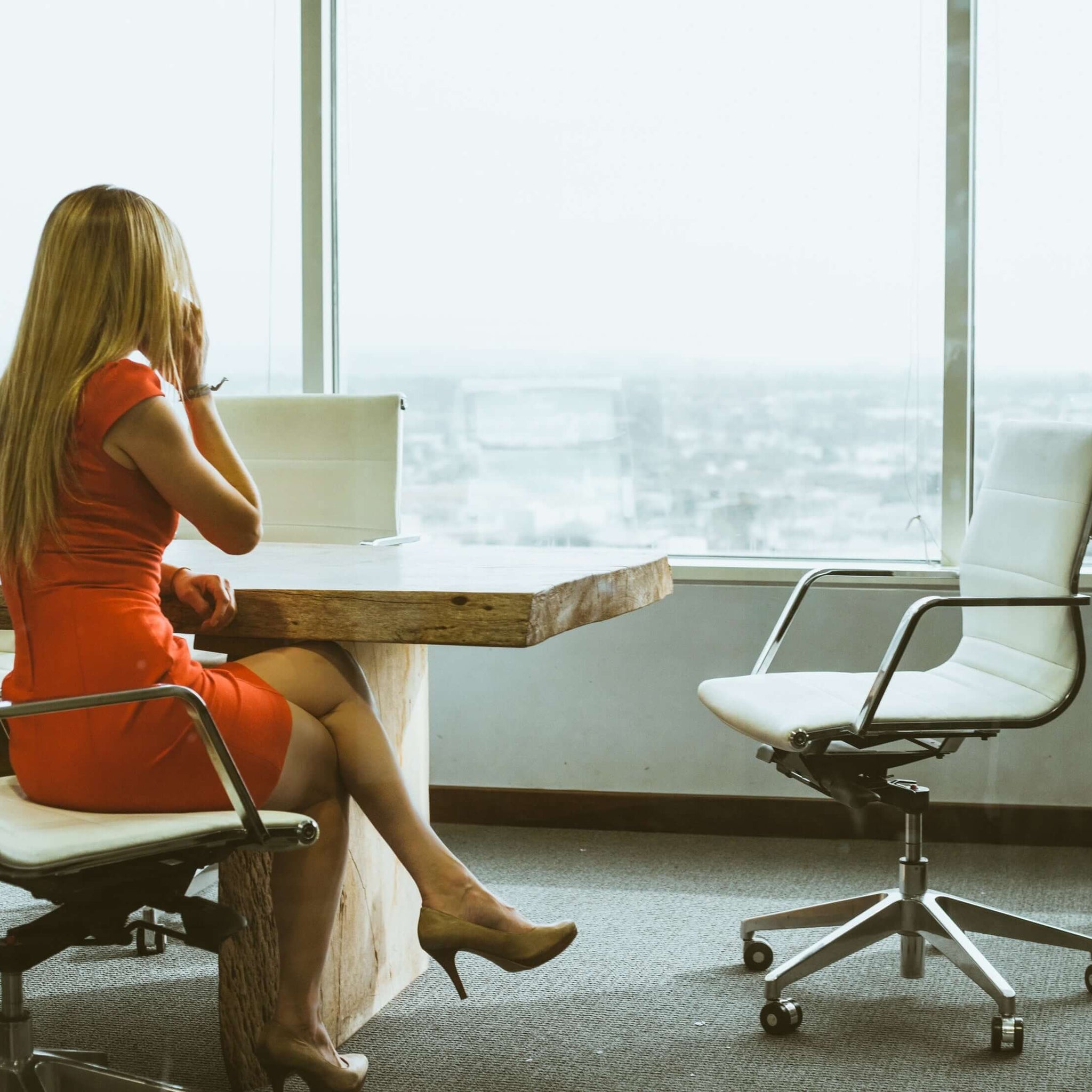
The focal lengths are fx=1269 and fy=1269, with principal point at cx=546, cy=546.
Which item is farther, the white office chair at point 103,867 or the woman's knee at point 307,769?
the woman's knee at point 307,769

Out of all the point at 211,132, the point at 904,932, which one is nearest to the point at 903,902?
the point at 904,932

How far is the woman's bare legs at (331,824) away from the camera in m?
1.73

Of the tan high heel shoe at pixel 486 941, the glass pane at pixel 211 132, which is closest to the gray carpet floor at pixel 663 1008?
the tan high heel shoe at pixel 486 941

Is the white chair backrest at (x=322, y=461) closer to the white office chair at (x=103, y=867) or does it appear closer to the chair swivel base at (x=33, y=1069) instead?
the white office chair at (x=103, y=867)

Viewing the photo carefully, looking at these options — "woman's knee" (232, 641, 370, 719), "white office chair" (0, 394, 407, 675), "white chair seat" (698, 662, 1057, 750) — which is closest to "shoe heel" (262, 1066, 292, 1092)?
"woman's knee" (232, 641, 370, 719)

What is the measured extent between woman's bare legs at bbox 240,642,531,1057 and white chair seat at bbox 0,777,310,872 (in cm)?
18

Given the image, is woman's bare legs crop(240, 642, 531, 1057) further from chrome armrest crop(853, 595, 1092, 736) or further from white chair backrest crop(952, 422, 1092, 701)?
white chair backrest crop(952, 422, 1092, 701)

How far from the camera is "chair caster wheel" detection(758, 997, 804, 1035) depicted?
208 cm

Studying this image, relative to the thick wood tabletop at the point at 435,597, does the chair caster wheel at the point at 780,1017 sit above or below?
below

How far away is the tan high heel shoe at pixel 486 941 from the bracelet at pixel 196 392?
2.54 feet

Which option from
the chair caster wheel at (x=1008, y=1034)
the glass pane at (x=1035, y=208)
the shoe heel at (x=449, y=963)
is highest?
the glass pane at (x=1035, y=208)

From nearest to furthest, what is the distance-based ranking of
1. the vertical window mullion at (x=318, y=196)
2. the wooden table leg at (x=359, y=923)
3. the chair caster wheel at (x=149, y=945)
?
the wooden table leg at (x=359, y=923)
the chair caster wheel at (x=149, y=945)
the vertical window mullion at (x=318, y=196)

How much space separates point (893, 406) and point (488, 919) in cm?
205

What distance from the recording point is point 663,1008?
2.21 m
